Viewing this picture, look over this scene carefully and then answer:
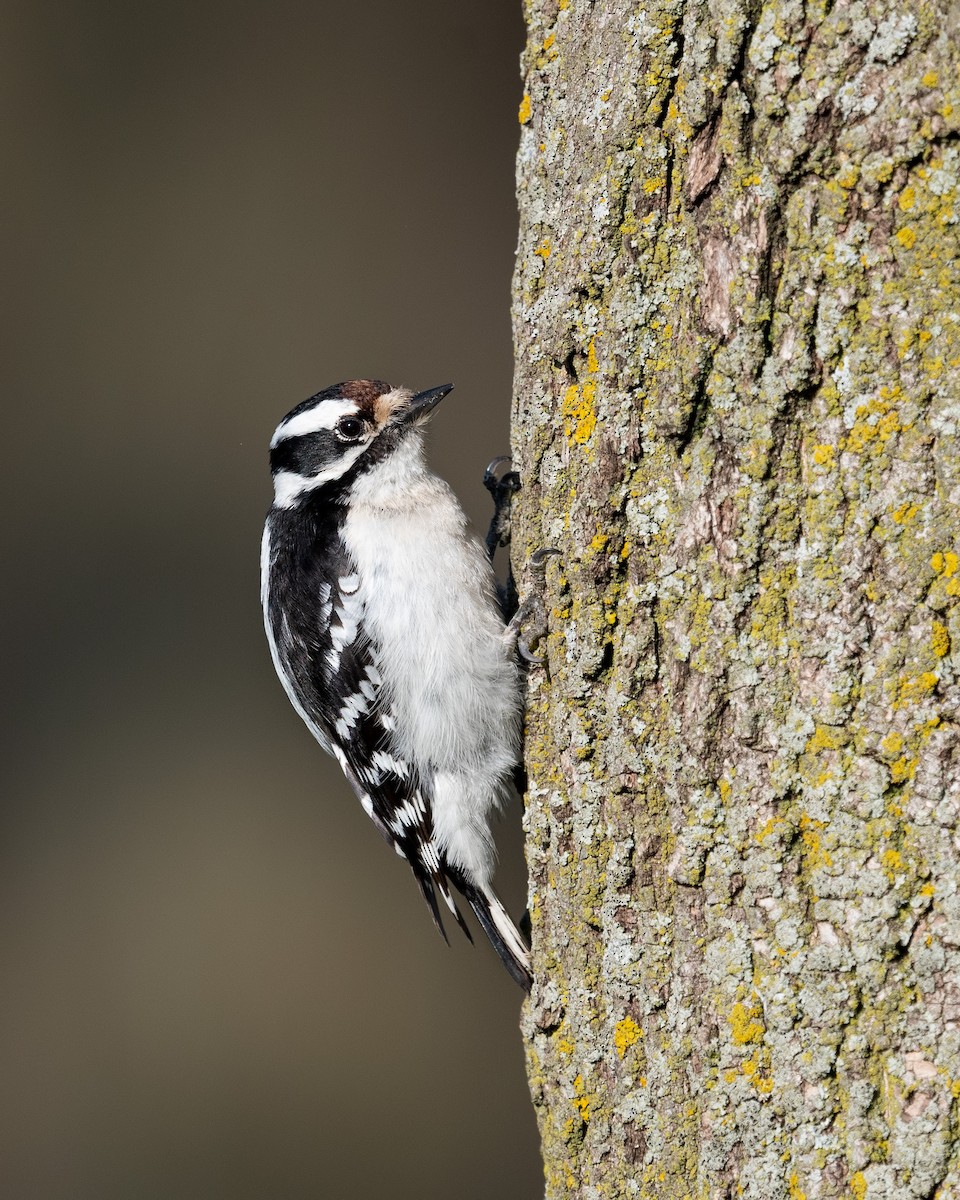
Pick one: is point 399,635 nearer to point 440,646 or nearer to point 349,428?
point 440,646

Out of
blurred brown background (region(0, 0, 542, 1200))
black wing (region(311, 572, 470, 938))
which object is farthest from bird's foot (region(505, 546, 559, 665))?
blurred brown background (region(0, 0, 542, 1200))

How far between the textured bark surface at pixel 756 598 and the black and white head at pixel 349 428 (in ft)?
3.32

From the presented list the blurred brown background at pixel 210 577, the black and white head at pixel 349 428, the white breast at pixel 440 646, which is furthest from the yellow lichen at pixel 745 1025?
the blurred brown background at pixel 210 577

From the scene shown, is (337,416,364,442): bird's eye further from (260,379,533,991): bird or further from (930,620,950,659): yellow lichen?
(930,620,950,659): yellow lichen

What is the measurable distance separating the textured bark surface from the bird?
610 mm

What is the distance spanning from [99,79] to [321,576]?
3798 millimetres

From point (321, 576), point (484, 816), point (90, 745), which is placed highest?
point (321, 576)

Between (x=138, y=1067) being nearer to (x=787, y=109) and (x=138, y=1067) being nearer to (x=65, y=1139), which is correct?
(x=65, y=1139)

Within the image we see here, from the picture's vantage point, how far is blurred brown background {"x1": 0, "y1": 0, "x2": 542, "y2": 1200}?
5676 mm

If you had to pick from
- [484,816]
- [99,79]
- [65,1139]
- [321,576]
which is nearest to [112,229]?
[99,79]

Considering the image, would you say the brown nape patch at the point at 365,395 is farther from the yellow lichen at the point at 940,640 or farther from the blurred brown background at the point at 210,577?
the blurred brown background at the point at 210,577

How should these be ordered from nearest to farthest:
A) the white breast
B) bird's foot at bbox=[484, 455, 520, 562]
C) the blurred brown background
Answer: the white breast < bird's foot at bbox=[484, 455, 520, 562] < the blurred brown background

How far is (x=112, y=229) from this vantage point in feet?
19.2

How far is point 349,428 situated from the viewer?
3379 millimetres
